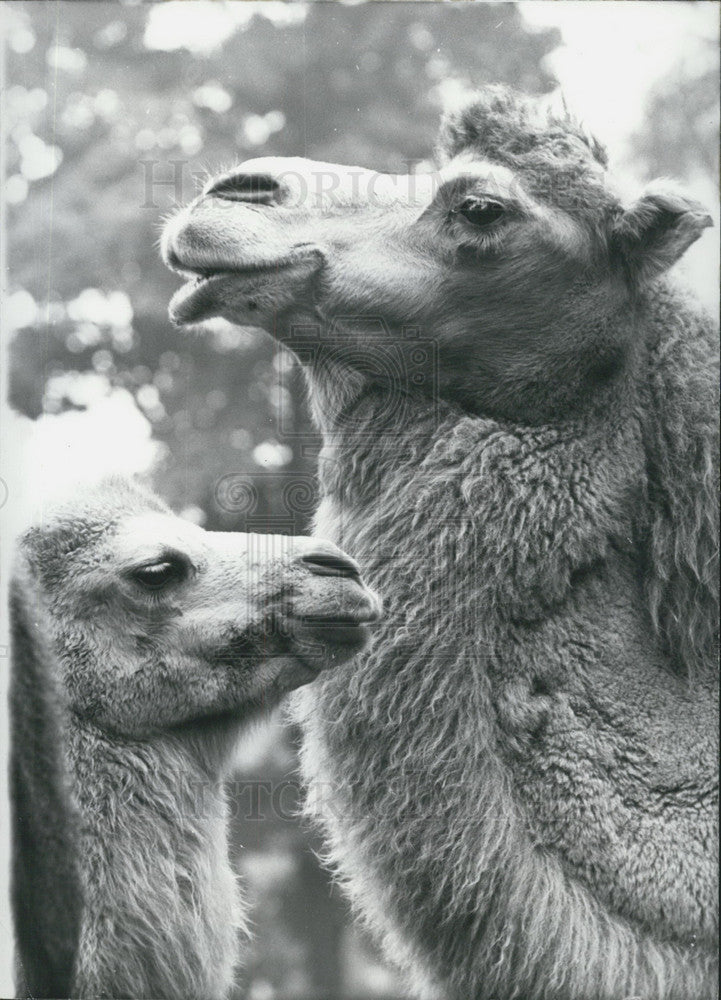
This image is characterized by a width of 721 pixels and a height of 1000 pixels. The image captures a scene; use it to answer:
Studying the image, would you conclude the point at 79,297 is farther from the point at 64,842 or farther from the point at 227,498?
the point at 64,842

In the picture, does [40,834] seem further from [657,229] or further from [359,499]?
[657,229]

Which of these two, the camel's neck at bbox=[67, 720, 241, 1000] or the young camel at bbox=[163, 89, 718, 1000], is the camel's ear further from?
the camel's neck at bbox=[67, 720, 241, 1000]

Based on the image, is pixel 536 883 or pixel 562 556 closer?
pixel 536 883

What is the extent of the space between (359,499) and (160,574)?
0.55 meters

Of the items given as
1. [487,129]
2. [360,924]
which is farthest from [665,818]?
[487,129]

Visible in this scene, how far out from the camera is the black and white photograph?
2.60m

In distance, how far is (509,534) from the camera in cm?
283

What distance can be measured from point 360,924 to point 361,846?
1.11 feet

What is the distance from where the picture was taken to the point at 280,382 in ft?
10.2

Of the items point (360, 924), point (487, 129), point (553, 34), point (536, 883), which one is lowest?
point (360, 924)

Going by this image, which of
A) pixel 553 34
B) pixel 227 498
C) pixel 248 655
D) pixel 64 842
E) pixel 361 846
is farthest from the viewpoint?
pixel 553 34

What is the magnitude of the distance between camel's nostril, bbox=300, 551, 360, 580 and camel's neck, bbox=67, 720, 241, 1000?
479 mm
